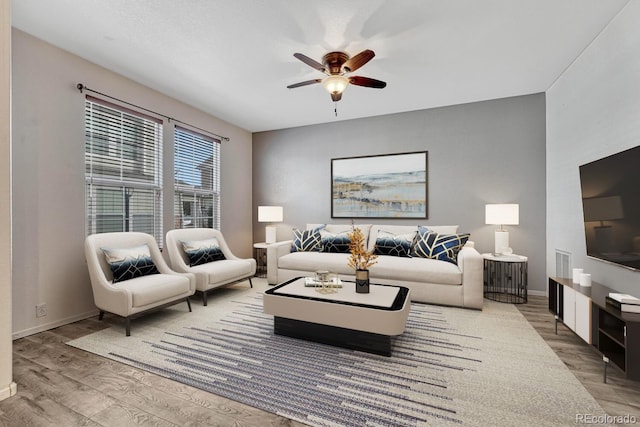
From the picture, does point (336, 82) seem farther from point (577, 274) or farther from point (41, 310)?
point (41, 310)

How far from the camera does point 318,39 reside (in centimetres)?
265

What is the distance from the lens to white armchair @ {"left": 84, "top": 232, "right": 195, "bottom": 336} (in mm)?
2621

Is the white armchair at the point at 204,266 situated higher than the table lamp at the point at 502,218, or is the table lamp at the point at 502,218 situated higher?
the table lamp at the point at 502,218

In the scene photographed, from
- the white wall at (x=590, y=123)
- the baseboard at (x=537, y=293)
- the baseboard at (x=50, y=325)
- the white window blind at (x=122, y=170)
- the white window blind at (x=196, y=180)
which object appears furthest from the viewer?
the white window blind at (x=196, y=180)

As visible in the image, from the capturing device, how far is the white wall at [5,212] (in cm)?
175

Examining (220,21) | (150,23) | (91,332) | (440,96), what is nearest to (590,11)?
(440,96)

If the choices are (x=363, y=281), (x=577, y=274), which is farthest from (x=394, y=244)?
(x=577, y=274)

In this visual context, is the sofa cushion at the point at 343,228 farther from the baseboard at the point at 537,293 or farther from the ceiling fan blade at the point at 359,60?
the ceiling fan blade at the point at 359,60

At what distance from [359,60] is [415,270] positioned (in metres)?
2.41

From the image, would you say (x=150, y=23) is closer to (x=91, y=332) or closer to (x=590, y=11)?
(x=91, y=332)

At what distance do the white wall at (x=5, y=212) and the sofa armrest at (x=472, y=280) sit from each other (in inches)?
154

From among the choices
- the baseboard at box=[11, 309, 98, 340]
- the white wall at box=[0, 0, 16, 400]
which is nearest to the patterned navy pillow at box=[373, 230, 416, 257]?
the baseboard at box=[11, 309, 98, 340]

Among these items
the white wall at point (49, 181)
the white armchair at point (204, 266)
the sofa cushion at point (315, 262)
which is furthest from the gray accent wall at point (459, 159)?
the white wall at point (49, 181)

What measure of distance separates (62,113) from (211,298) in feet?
8.47
